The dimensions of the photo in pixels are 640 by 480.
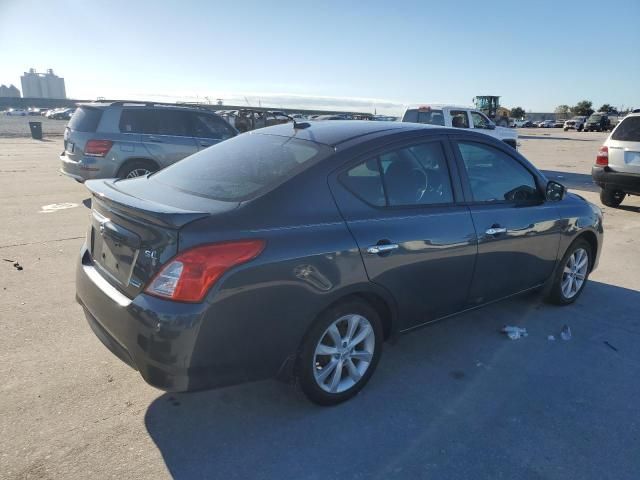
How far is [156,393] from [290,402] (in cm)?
84

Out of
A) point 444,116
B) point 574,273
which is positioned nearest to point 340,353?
point 574,273

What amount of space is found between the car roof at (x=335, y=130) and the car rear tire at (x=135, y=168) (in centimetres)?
553

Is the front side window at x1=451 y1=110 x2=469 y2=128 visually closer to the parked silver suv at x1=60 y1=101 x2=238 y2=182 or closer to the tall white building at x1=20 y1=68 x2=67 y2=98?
the parked silver suv at x1=60 y1=101 x2=238 y2=182

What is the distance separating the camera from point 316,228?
8.93ft

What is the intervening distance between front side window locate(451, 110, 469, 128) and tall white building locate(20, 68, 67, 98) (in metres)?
127

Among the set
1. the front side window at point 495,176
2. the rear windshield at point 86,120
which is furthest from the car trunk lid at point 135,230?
the rear windshield at point 86,120

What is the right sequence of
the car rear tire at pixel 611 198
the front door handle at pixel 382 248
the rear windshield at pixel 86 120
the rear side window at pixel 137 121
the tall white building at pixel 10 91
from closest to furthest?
the front door handle at pixel 382 248 < the rear windshield at pixel 86 120 < the rear side window at pixel 137 121 < the car rear tire at pixel 611 198 < the tall white building at pixel 10 91

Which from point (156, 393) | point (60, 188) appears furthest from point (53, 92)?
point (156, 393)

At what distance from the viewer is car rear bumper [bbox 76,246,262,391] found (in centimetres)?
237

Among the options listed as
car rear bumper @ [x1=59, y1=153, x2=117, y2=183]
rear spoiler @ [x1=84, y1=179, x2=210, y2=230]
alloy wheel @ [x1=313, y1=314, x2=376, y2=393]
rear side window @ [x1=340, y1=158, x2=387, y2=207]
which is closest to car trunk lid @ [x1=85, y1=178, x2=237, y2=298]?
rear spoiler @ [x1=84, y1=179, x2=210, y2=230]

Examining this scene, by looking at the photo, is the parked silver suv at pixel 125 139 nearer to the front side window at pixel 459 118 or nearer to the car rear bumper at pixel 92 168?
the car rear bumper at pixel 92 168

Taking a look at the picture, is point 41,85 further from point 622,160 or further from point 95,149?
point 622,160

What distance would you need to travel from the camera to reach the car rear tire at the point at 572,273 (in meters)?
4.57

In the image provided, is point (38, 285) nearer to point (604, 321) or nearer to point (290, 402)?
point (290, 402)
